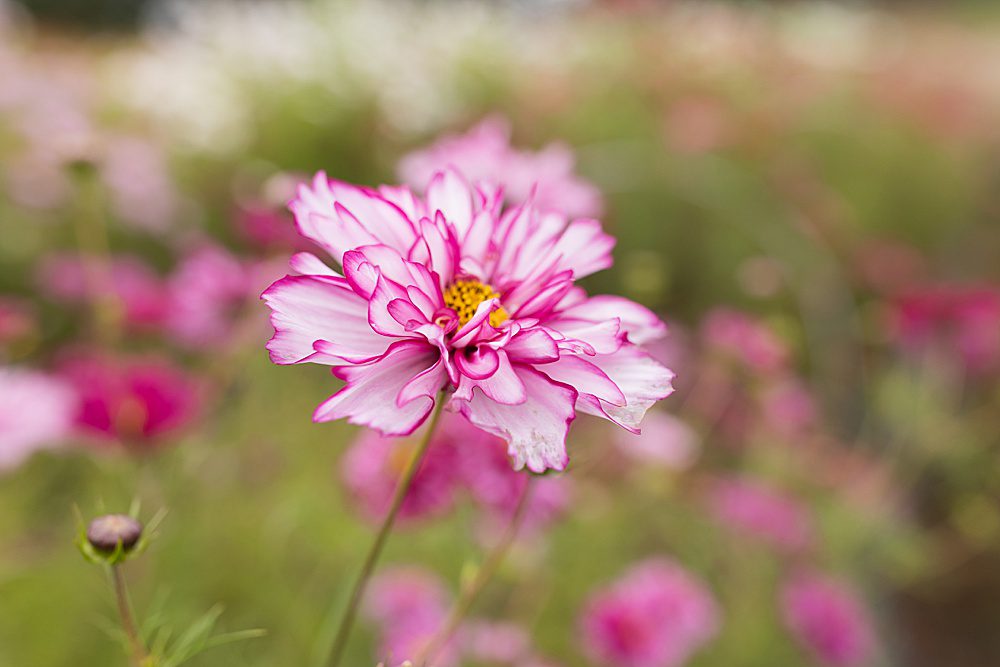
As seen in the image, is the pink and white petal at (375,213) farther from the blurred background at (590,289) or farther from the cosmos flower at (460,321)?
the blurred background at (590,289)

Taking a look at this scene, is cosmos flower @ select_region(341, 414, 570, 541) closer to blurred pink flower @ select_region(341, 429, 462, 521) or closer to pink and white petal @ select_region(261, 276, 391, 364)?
blurred pink flower @ select_region(341, 429, 462, 521)

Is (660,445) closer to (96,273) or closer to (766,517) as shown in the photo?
(766,517)

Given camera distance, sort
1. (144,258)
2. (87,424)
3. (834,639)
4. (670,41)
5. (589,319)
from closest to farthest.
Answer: (589,319) → (87,424) → (834,639) → (144,258) → (670,41)

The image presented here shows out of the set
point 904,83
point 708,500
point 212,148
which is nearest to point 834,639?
point 708,500

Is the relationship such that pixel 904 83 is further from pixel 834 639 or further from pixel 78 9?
pixel 78 9

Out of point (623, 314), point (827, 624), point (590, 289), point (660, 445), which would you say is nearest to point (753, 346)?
point (660, 445)

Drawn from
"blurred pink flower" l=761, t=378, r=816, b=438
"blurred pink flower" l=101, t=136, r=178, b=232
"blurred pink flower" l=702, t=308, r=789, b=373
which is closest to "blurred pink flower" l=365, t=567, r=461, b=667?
"blurred pink flower" l=702, t=308, r=789, b=373
